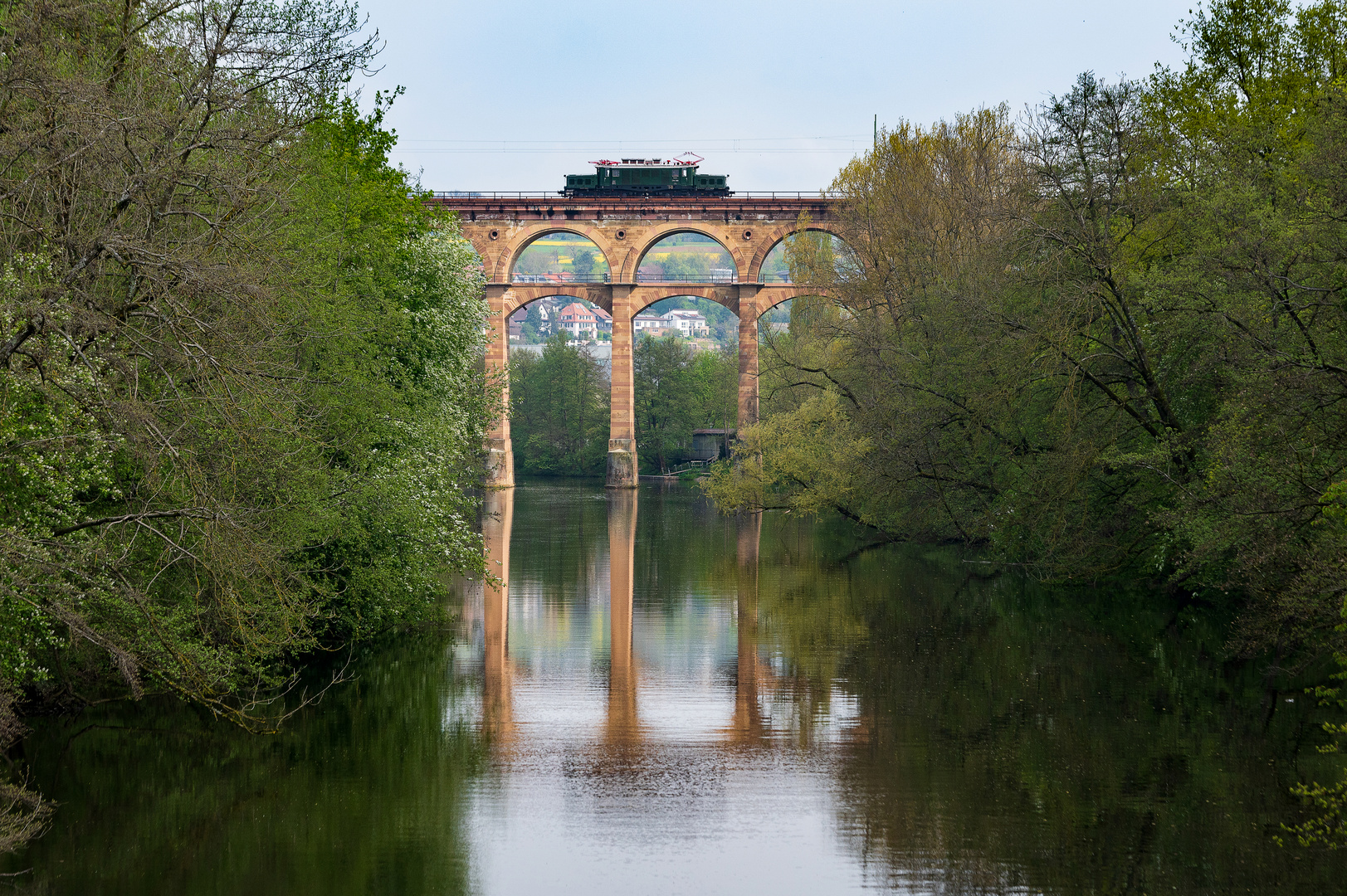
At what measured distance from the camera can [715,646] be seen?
64.0 ft

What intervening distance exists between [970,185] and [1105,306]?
1178 cm

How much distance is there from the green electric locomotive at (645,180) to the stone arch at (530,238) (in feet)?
5.51

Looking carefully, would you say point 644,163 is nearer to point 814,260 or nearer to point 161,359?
point 814,260

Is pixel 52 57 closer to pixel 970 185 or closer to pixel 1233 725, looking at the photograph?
pixel 1233 725

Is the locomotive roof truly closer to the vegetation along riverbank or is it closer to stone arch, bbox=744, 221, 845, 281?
stone arch, bbox=744, 221, 845, 281

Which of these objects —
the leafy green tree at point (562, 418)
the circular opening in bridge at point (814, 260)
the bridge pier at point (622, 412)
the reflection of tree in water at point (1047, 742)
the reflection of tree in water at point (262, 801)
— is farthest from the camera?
the leafy green tree at point (562, 418)

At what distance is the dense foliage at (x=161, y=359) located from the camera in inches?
367

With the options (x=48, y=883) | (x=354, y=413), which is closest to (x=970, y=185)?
(x=354, y=413)

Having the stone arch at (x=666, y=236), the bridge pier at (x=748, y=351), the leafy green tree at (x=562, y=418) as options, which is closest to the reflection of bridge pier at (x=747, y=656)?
the bridge pier at (x=748, y=351)

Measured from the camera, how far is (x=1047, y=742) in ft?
44.5

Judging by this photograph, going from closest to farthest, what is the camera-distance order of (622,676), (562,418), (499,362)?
(622,676)
(499,362)
(562,418)

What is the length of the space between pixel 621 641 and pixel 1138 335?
9788 millimetres

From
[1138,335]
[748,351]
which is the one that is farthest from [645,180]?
[1138,335]

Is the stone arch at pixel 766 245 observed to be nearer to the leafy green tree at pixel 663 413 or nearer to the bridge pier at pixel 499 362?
the bridge pier at pixel 499 362
